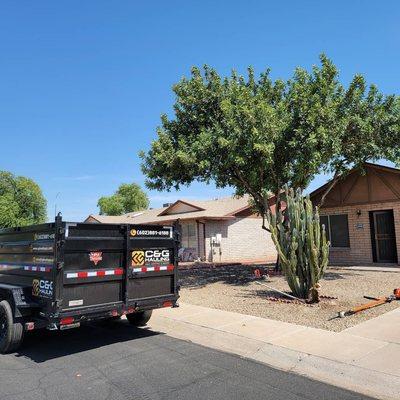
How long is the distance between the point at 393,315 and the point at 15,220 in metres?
50.3

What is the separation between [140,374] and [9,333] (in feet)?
8.02

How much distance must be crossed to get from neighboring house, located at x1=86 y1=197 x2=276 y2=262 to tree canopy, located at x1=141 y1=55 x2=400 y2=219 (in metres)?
10.3

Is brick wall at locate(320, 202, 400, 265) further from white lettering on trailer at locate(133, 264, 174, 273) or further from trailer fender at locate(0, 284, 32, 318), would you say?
trailer fender at locate(0, 284, 32, 318)

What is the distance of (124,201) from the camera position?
67.4 m

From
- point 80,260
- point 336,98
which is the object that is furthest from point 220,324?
point 336,98

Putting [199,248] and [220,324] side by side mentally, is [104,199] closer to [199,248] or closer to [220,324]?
[199,248]

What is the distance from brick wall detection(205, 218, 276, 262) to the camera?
26.7 metres

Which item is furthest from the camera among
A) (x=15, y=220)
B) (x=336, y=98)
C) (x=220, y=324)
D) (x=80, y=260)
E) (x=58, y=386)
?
(x=15, y=220)

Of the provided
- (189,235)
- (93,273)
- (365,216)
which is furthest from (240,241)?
(93,273)

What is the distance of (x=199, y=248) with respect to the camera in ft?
87.9

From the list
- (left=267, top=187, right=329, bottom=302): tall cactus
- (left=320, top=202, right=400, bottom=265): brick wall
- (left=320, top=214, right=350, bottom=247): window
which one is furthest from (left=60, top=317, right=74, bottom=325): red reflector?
(left=320, top=214, right=350, bottom=247): window

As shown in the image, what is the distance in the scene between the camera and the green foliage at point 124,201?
214 ft

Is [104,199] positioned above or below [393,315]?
above

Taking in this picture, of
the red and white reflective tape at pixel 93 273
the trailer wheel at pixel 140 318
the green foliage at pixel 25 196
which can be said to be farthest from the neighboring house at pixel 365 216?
the green foliage at pixel 25 196
